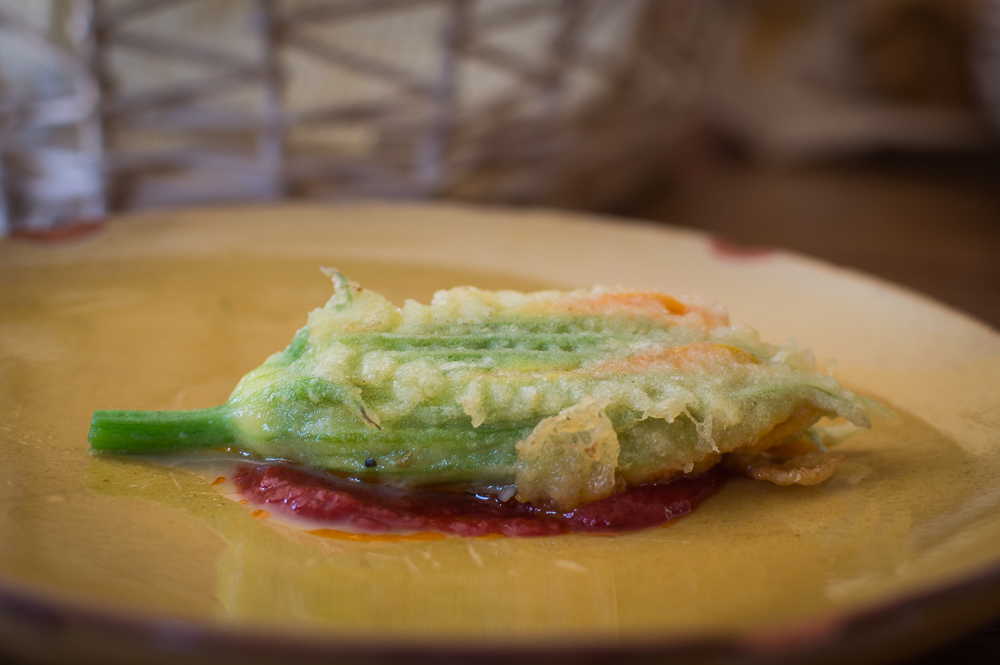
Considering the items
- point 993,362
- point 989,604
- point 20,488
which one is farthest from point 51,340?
point 993,362

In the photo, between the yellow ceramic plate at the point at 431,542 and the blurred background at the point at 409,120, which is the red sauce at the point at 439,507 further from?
the blurred background at the point at 409,120

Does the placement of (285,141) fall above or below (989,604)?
above

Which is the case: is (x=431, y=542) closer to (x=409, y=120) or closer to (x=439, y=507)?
(x=439, y=507)

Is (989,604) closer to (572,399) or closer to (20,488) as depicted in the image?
(572,399)

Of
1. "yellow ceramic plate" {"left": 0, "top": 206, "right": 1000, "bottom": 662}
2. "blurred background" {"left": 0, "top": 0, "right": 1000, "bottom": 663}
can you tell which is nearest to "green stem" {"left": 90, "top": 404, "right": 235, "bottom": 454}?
"yellow ceramic plate" {"left": 0, "top": 206, "right": 1000, "bottom": 662}

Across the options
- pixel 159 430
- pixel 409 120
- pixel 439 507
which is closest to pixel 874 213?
pixel 409 120

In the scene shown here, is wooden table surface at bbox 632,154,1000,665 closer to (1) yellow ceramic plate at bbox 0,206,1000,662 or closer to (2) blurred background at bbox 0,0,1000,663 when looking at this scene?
(2) blurred background at bbox 0,0,1000,663
